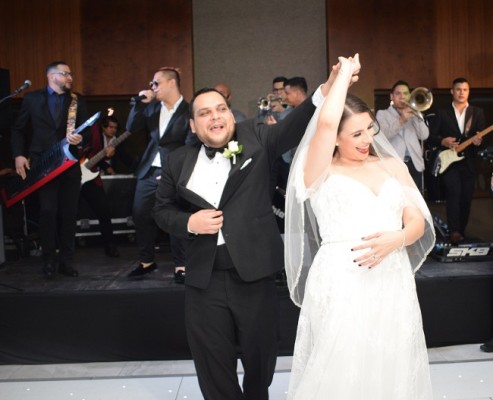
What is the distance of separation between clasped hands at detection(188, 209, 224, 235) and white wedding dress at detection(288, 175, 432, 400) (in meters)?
0.43

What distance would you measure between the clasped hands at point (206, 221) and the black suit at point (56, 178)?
9.14 feet

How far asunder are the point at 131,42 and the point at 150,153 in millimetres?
4179

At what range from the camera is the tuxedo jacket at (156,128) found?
199 inches

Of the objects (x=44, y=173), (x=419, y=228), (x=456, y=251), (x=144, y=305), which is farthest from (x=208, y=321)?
(x=456, y=251)

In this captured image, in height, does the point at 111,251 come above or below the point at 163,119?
below

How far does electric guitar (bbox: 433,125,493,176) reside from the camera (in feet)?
22.1

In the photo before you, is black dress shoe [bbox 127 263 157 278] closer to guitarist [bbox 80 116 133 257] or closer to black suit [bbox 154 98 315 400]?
guitarist [bbox 80 116 133 257]

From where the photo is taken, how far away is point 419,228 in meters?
2.72

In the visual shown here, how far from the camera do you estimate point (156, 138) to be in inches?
203

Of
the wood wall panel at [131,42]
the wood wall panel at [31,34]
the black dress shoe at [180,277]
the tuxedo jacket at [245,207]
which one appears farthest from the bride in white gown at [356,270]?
the wood wall panel at [31,34]

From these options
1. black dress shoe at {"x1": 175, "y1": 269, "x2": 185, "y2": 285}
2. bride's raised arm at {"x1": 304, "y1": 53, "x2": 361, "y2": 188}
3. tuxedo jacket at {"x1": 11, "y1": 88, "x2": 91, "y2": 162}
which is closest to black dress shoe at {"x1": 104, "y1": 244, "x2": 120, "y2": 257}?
tuxedo jacket at {"x1": 11, "y1": 88, "x2": 91, "y2": 162}

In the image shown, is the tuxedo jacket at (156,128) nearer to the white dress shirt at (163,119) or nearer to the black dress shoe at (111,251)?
the white dress shirt at (163,119)

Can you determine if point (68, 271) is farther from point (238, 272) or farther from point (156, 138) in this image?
point (238, 272)

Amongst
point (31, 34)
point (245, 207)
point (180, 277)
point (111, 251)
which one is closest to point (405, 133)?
point (180, 277)
